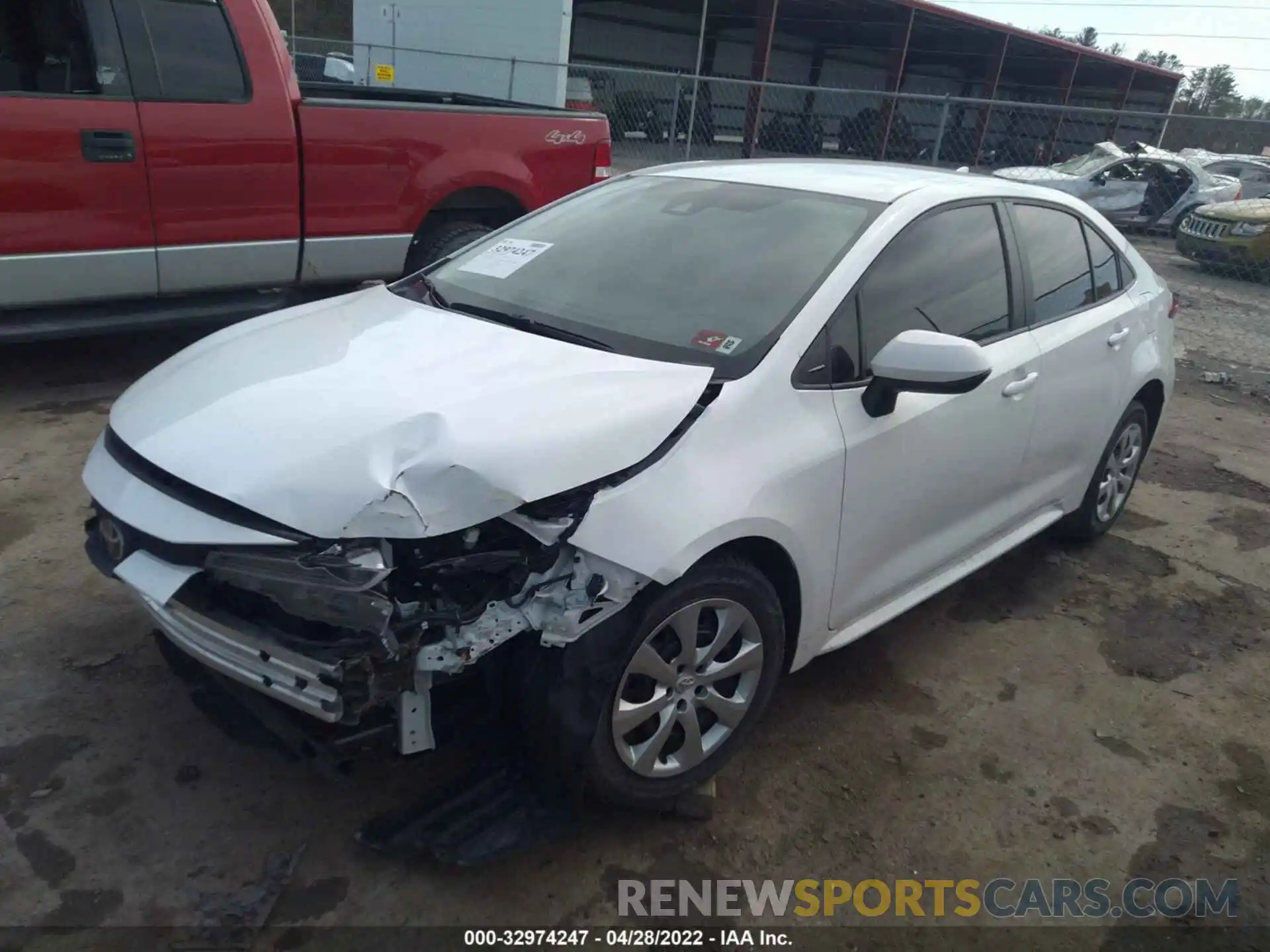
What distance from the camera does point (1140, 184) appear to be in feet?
54.3

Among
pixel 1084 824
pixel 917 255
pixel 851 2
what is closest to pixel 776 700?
pixel 1084 824

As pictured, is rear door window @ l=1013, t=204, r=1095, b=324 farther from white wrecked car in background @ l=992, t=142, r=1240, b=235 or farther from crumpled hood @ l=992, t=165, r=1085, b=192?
white wrecked car in background @ l=992, t=142, r=1240, b=235

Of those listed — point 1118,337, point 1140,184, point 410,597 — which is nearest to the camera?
point 410,597

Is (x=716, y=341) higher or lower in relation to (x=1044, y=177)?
higher

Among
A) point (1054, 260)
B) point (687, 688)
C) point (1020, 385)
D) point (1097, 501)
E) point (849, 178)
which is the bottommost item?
point (1097, 501)

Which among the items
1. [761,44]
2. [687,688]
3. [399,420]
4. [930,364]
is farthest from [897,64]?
[399,420]

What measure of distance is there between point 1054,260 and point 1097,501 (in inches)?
48.3

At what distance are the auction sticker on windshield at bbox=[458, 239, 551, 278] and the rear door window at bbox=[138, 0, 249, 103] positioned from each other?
8.10ft

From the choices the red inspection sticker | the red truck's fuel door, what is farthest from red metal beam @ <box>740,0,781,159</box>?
the red inspection sticker

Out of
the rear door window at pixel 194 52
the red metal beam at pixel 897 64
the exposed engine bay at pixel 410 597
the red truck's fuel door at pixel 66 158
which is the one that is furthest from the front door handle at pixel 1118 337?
the red metal beam at pixel 897 64

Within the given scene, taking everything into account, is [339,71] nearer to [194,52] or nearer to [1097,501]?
[194,52]

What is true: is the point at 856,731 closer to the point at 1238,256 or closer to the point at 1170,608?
the point at 1170,608

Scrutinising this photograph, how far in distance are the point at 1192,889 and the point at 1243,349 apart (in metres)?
8.34

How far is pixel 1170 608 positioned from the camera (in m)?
4.15
